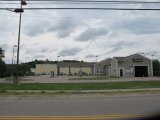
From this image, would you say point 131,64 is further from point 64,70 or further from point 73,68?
point 64,70

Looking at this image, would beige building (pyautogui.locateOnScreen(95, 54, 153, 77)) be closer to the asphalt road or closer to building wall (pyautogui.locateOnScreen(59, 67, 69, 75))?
Answer: building wall (pyautogui.locateOnScreen(59, 67, 69, 75))

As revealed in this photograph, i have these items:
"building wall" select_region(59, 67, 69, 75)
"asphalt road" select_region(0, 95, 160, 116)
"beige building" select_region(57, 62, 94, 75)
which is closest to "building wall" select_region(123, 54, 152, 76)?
"beige building" select_region(57, 62, 94, 75)

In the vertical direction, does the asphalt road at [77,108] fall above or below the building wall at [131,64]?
below

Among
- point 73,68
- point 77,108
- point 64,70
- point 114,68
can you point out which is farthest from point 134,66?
point 77,108

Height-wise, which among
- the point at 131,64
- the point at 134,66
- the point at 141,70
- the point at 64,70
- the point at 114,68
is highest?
the point at 64,70

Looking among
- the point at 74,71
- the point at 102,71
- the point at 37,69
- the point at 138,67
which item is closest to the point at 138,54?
the point at 138,67

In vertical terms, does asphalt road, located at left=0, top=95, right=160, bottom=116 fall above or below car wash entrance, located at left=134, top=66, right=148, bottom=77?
below

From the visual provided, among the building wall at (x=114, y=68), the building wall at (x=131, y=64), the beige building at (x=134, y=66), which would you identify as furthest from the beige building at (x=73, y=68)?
the building wall at (x=131, y=64)

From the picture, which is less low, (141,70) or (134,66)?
(134,66)

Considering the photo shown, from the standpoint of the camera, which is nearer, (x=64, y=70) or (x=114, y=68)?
(x=114, y=68)

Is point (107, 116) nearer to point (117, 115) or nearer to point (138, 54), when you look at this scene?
point (117, 115)

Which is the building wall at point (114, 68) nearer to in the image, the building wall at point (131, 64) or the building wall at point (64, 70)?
the building wall at point (131, 64)

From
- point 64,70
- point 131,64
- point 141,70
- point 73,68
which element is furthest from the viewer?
point 64,70

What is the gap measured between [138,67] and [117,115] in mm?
76741
